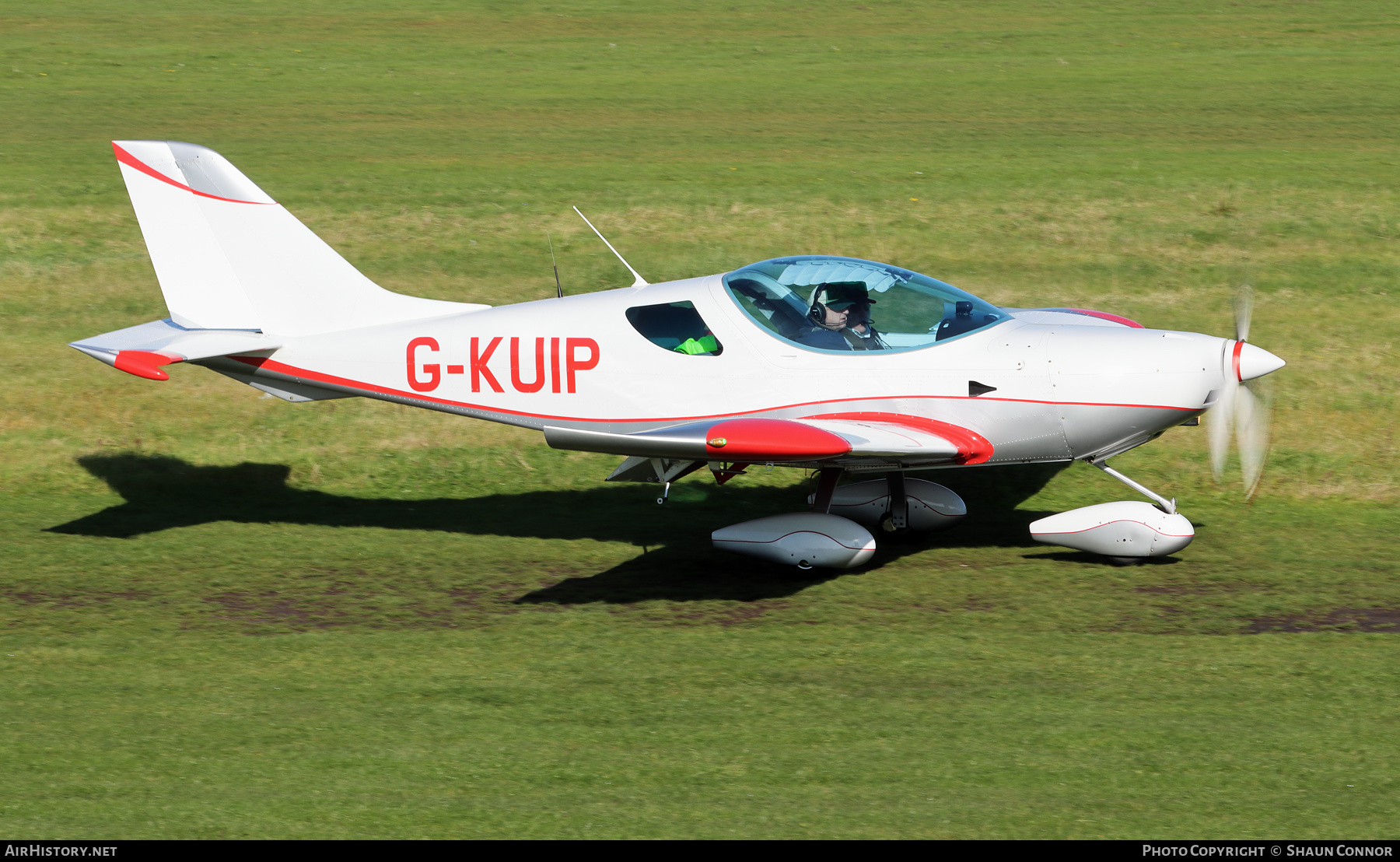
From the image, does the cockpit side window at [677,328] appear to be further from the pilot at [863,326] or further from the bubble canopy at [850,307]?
the pilot at [863,326]

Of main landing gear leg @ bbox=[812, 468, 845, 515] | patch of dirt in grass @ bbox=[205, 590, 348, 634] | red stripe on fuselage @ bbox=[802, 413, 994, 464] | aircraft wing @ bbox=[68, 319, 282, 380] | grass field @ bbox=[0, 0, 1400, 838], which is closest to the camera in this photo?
grass field @ bbox=[0, 0, 1400, 838]

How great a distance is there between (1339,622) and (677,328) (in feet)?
17.3

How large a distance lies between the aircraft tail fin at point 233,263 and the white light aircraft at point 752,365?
1 centimetres

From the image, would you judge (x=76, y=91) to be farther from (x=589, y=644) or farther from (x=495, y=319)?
(x=589, y=644)

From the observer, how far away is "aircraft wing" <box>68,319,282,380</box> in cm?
1018

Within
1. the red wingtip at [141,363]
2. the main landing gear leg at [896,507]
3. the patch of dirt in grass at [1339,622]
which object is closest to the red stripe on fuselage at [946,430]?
the main landing gear leg at [896,507]

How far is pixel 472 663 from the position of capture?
8.46 m

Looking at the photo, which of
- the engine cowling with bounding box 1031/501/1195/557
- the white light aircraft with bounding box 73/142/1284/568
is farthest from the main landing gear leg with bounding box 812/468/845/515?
the engine cowling with bounding box 1031/501/1195/557

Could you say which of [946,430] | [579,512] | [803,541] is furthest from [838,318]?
[579,512]

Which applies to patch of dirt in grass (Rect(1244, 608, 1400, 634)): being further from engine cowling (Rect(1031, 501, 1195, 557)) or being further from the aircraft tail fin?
the aircraft tail fin

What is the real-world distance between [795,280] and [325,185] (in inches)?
381

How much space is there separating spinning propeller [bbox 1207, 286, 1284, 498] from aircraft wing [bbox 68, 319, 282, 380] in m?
7.57

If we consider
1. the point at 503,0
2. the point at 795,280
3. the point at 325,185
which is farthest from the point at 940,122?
the point at 503,0

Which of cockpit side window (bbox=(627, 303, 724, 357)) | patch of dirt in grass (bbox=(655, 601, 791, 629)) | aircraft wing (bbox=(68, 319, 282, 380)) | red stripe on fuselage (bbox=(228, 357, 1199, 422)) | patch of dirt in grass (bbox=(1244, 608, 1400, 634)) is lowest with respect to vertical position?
patch of dirt in grass (bbox=(655, 601, 791, 629))
